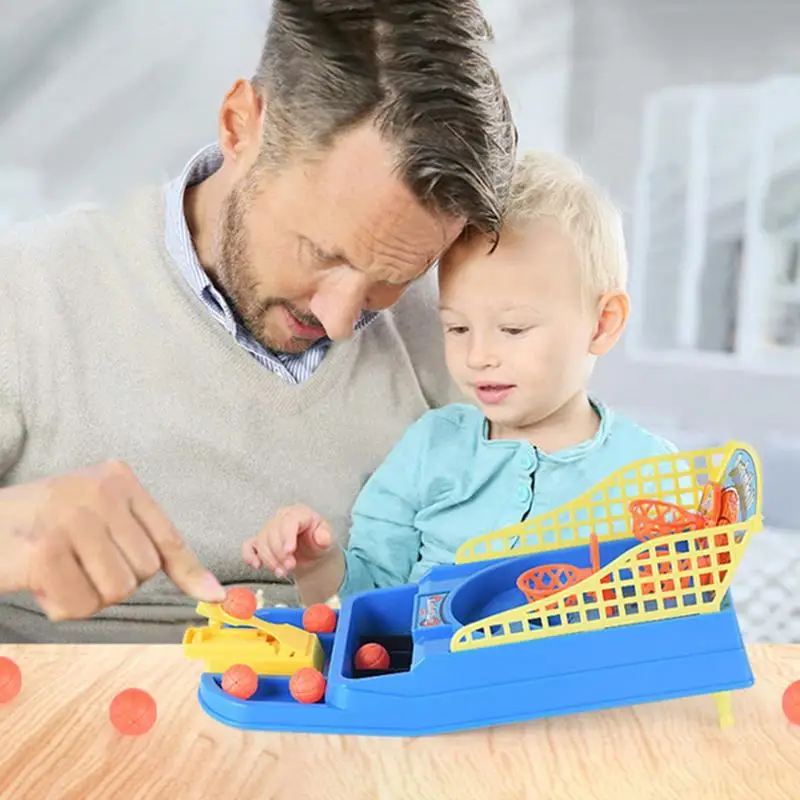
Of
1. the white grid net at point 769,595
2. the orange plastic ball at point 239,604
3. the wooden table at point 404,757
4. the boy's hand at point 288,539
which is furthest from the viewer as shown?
the white grid net at point 769,595

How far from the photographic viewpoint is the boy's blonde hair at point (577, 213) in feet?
3.87

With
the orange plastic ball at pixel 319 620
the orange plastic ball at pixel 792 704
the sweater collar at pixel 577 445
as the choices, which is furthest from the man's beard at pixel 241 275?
the orange plastic ball at pixel 792 704

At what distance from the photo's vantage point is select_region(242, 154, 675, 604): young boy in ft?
3.83

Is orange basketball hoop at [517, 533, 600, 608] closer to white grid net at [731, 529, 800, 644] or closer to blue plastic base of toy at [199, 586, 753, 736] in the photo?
blue plastic base of toy at [199, 586, 753, 736]

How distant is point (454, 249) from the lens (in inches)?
47.2

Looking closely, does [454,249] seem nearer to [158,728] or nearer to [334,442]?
[334,442]

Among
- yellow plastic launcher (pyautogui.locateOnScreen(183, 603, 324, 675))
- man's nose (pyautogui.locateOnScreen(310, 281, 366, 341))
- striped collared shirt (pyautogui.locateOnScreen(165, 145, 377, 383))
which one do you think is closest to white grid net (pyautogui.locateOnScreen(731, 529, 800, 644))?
striped collared shirt (pyautogui.locateOnScreen(165, 145, 377, 383))

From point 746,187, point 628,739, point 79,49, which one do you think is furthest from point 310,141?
point 746,187

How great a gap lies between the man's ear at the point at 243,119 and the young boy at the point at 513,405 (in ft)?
0.84

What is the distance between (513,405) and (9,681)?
1.94 ft

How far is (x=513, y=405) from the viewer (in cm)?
120

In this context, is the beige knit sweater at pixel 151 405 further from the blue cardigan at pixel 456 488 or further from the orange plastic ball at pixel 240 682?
the orange plastic ball at pixel 240 682

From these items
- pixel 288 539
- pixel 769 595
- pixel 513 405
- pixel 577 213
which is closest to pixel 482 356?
pixel 513 405

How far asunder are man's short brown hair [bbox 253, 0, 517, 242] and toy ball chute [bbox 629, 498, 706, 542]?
0.37m
